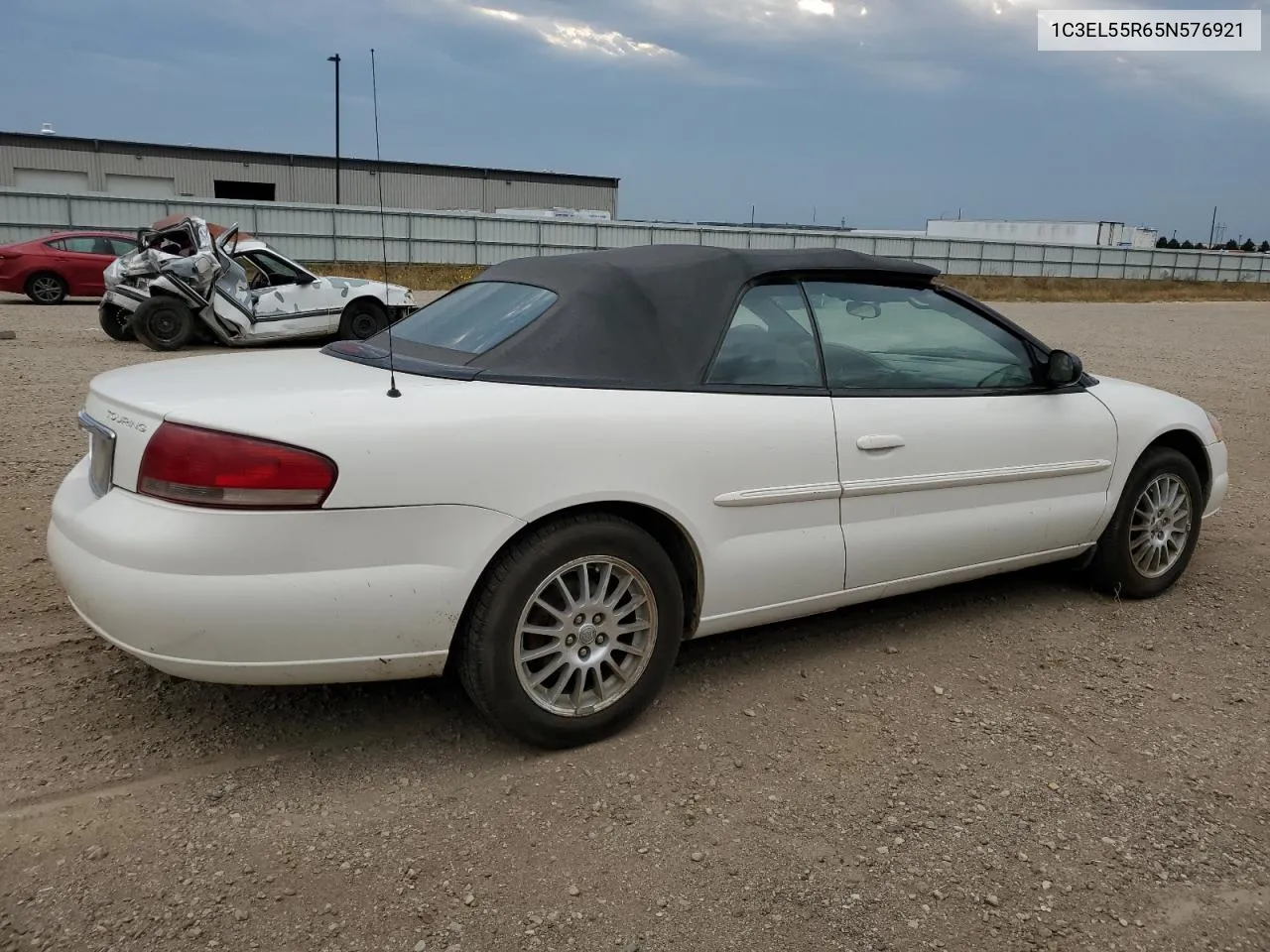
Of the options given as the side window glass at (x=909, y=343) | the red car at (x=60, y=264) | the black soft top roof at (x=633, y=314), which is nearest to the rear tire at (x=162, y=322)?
the red car at (x=60, y=264)

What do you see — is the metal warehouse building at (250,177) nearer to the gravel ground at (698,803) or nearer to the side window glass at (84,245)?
the side window glass at (84,245)

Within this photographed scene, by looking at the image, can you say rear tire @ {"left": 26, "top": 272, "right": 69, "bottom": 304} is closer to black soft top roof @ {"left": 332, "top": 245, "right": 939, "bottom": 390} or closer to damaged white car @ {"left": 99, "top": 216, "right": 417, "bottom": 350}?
damaged white car @ {"left": 99, "top": 216, "right": 417, "bottom": 350}

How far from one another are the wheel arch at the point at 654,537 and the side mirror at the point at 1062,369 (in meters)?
1.81

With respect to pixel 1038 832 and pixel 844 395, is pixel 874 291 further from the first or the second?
pixel 1038 832

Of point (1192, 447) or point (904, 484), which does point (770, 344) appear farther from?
point (1192, 447)

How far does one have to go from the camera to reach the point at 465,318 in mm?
3578

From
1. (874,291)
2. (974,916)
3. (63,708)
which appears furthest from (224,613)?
(874,291)

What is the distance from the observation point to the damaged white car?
42.1 ft

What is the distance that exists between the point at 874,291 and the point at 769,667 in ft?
4.75

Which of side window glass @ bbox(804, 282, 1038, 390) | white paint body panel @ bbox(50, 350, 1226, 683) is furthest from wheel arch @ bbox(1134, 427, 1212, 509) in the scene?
white paint body panel @ bbox(50, 350, 1226, 683)

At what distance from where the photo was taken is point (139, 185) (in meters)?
44.9

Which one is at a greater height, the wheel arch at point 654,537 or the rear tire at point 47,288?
the rear tire at point 47,288

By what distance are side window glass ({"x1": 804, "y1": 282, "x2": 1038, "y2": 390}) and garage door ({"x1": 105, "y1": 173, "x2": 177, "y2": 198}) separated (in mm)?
46528

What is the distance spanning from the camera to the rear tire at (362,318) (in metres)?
13.9
